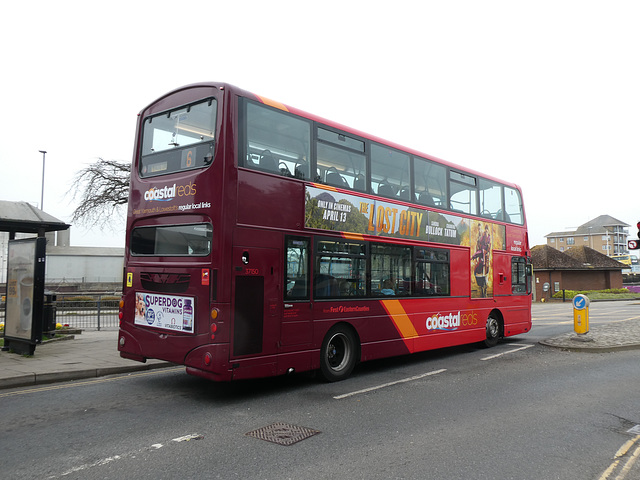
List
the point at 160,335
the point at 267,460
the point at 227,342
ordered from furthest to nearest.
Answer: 1. the point at 160,335
2. the point at 227,342
3. the point at 267,460

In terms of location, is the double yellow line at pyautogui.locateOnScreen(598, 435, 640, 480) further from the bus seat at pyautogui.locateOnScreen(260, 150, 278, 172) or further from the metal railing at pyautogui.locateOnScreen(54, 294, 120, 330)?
the metal railing at pyautogui.locateOnScreen(54, 294, 120, 330)

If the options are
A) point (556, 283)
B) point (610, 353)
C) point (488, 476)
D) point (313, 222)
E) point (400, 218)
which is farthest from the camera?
point (556, 283)

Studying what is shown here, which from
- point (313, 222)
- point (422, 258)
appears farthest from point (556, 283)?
point (313, 222)

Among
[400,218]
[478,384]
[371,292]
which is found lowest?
[478,384]

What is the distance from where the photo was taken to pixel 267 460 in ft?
14.0

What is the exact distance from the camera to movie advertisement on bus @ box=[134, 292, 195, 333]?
21.1 feet

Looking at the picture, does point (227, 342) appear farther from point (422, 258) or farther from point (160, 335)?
point (422, 258)

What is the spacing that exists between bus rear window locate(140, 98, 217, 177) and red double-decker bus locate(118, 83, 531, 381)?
24 mm

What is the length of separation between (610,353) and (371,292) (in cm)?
632

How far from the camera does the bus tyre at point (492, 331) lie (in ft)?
38.5

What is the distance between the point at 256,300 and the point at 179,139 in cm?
269

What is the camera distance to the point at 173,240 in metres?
6.85

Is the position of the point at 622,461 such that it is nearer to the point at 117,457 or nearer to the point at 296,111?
the point at 117,457

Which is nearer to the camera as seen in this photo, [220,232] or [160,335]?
[220,232]
